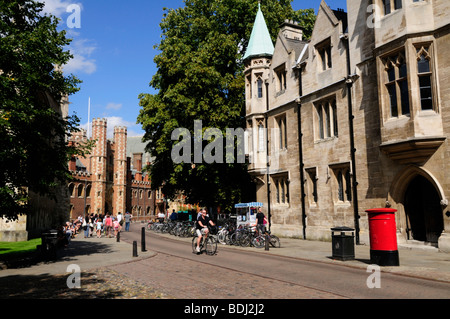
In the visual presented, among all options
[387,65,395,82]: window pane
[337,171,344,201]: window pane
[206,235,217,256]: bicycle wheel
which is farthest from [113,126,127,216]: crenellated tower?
[387,65,395,82]: window pane

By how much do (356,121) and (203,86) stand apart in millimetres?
11955

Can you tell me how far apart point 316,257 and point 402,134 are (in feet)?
20.6

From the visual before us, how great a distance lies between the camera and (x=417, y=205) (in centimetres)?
1619

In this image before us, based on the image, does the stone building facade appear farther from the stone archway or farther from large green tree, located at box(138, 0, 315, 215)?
large green tree, located at box(138, 0, 315, 215)

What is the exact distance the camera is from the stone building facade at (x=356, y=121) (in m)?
14.8

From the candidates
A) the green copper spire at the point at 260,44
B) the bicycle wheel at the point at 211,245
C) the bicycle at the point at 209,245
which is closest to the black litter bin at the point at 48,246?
the bicycle at the point at 209,245

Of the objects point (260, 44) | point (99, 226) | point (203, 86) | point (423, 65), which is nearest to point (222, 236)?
point (203, 86)

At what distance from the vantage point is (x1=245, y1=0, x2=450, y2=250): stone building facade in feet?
48.5

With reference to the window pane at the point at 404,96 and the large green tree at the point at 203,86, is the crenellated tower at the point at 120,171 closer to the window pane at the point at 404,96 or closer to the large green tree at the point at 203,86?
the large green tree at the point at 203,86

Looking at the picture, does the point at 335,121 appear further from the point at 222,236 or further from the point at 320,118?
the point at 222,236

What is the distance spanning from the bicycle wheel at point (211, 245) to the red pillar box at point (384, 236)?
20.9ft

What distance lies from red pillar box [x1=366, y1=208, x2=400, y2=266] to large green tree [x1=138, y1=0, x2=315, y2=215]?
1593 centimetres

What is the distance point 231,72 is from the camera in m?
30.4

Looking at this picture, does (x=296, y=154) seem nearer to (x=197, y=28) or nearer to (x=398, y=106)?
(x=398, y=106)
